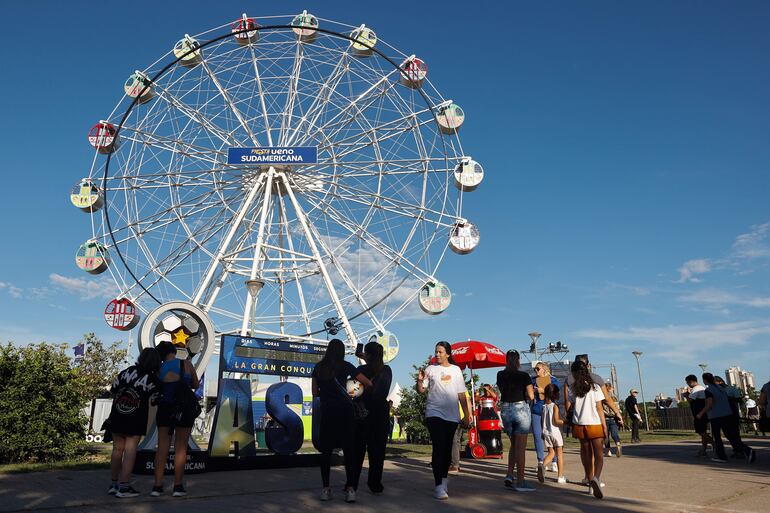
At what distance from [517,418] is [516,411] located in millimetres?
86

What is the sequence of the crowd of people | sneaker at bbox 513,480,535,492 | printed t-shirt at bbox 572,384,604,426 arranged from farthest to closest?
sneaker at bbox 513,480,535,492 < printed t-shirt at bbox 572,384,604,426 < the crowd of people

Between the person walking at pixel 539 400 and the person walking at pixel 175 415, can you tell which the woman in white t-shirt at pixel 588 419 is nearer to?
the person walking at pixel 539 400

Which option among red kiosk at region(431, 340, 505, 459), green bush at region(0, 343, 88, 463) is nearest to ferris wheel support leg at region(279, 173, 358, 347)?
red kiosk at region(431, 340, 505, 459)

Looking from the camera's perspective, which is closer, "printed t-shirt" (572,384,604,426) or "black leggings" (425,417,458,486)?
"black leggings" (425,417,458,486)

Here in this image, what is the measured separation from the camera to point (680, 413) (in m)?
32.6

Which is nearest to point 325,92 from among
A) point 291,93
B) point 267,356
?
point 291,93

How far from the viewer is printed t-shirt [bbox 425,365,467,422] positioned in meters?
6.19

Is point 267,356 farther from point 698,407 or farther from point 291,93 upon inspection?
point 291,93

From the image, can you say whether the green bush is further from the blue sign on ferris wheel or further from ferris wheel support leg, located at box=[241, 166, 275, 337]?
the blue sign on ferris wheel

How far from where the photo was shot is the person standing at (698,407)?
11117mm

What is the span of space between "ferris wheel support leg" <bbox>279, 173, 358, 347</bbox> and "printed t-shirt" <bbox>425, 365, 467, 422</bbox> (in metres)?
12.0

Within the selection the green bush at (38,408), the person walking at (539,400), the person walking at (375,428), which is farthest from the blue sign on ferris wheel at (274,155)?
the person walking at (375,428)

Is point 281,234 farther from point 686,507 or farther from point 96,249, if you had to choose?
point 686,507

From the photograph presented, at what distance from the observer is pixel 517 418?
695cm
